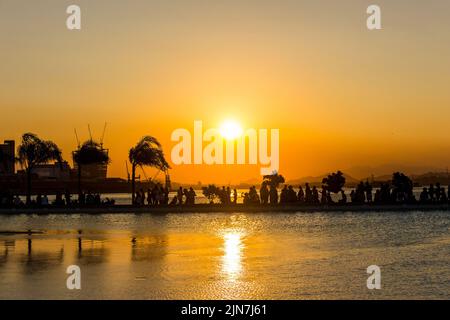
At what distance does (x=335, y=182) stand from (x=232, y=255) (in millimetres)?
47150

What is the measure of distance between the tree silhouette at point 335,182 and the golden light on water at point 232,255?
3808 centimetres

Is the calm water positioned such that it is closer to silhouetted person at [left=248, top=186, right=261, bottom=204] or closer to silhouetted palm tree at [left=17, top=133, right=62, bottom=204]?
silhouetted person at [left=248, top=186, right=261, bottom=204]

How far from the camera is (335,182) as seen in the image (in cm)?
6812

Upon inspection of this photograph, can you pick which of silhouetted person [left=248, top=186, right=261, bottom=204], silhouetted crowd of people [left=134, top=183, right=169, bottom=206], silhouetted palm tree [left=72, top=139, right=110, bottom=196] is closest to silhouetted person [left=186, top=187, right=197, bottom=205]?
silhouetted crowd of people [left=134, top=183, right=169, bottom=206]

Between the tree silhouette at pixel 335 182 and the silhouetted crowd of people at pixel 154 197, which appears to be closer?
the silhouetted crowd of people at pixel 154 197

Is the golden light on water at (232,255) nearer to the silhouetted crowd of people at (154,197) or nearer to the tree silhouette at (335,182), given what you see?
the silhouetted crowd of people at (154,197)

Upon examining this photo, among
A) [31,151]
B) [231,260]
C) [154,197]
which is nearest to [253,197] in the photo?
[154,197]

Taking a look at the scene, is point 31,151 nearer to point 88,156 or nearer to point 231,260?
point 88,156

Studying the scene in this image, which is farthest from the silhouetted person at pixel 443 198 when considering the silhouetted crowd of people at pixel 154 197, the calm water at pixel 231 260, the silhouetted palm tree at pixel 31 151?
the silhouetted palm tree at pixel 31 151

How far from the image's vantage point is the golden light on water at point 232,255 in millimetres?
18125

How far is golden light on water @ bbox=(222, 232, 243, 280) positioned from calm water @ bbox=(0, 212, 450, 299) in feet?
0.09

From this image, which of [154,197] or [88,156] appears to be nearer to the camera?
[154,197]

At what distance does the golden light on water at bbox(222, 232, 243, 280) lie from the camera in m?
18.1

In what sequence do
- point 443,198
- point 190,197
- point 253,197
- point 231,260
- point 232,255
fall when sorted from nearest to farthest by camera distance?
point 231,260 < point 232,255 < point 443,198 < point 253,197 < point 190,197
